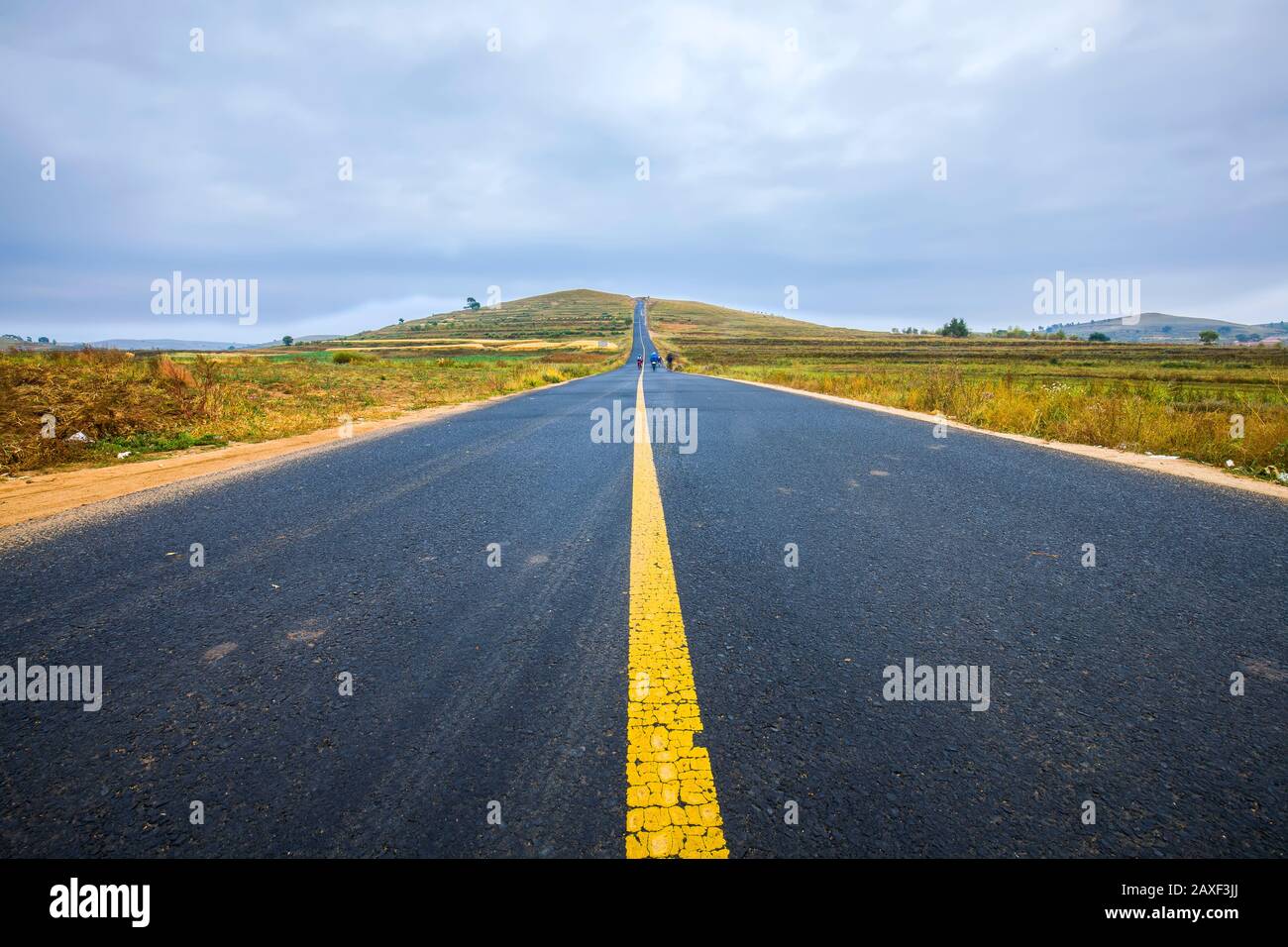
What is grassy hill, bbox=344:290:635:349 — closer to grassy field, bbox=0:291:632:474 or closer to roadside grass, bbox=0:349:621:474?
grassy field, bbox=0:291:632:474

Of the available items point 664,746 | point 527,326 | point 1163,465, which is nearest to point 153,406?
point 664,746

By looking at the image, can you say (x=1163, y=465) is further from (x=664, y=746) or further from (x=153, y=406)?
(x=153, y=406)

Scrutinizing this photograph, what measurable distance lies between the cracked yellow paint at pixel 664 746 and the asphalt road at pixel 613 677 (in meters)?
0.04

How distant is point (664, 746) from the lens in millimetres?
1477

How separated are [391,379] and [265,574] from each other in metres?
23.9

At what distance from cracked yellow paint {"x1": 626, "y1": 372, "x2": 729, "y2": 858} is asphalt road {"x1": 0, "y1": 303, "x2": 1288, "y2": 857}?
0.13 feet

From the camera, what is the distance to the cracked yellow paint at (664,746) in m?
1.18

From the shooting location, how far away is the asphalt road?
4.07 ft

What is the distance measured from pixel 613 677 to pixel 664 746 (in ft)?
1.24

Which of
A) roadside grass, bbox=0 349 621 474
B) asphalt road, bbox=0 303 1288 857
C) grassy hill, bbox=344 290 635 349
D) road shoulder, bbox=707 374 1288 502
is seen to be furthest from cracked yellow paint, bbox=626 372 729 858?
grassy hill, bbox=344 290 635 349

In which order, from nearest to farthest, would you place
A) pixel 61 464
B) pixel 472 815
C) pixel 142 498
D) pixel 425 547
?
pixel 472 815
pixel 425 547
pixel 142 498
pixel 61 464
